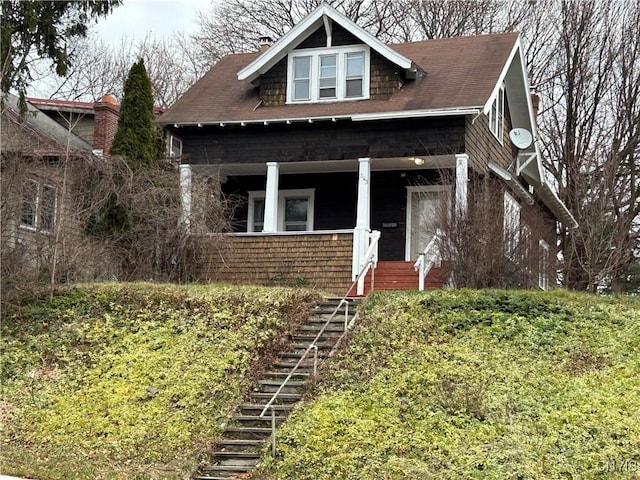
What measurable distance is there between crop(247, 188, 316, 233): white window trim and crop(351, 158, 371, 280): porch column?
8.30ft

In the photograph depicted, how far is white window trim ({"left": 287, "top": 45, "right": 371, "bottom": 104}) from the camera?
20656 millimetres

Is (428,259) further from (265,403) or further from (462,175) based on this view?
(265,403)

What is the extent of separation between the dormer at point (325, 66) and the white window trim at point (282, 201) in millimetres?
2444

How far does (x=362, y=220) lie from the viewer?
18.8 m

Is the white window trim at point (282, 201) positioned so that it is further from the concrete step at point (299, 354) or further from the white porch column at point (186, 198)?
the concrete step at point (299, 354)

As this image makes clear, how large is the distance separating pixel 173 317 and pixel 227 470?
4.55 metres

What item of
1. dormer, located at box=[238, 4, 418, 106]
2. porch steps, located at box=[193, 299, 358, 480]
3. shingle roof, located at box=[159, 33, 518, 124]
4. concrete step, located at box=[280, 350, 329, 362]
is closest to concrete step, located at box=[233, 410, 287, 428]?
porch steps, located at box=[193, 299, 358, 480]

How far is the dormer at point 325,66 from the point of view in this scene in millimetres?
20453

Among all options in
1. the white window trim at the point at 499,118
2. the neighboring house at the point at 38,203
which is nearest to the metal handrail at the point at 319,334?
the neighboring house at the point at 38,203

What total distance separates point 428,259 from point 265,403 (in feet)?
22.5

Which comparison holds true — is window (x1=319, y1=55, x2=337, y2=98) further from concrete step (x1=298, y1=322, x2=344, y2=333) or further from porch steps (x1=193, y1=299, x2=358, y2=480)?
concrete step (x1=298, y1=322, x2=344, y2=333)

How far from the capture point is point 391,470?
9250mm

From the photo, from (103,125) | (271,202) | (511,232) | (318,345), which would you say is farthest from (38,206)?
(103,125)

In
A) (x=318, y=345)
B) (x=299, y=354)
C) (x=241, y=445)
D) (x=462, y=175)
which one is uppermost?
(x=462, y=175)
